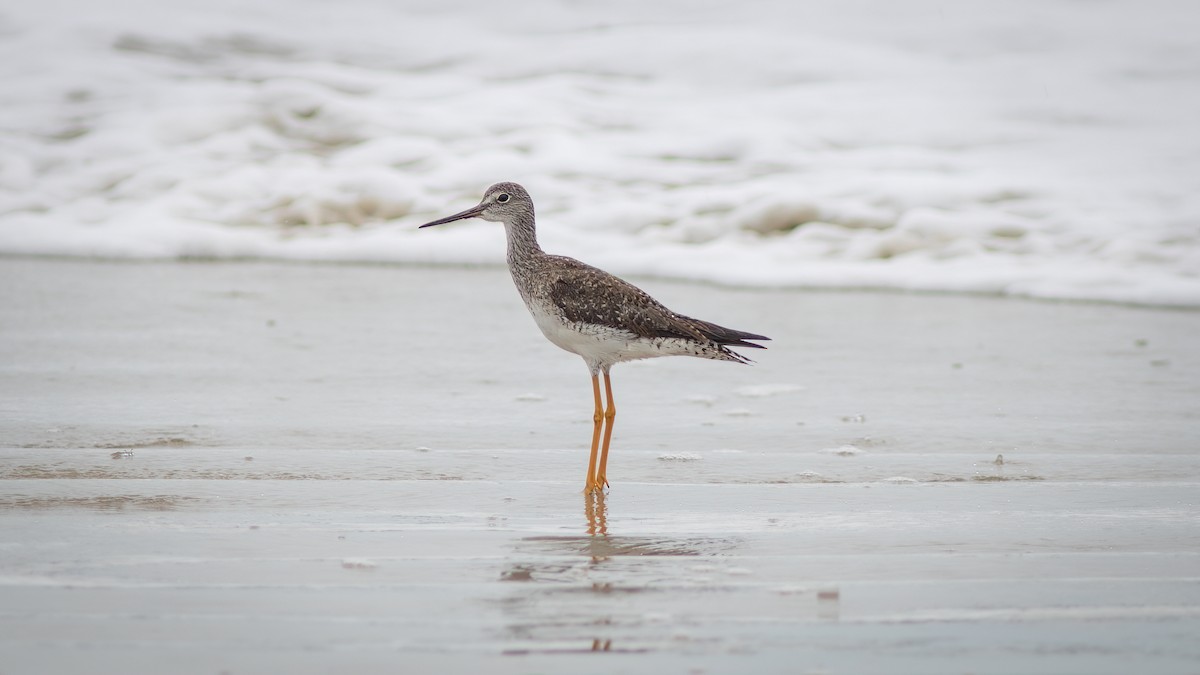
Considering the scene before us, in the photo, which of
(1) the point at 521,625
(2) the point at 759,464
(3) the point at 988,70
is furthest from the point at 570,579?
(3) the point at 988,70

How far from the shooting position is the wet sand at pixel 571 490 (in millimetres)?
3484

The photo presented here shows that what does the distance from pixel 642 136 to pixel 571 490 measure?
959 cm

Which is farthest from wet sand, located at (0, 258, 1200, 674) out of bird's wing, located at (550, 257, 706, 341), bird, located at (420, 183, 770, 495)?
bird's wing, located at (550, 257, 706, 341)

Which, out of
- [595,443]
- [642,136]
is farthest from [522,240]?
[642,136]

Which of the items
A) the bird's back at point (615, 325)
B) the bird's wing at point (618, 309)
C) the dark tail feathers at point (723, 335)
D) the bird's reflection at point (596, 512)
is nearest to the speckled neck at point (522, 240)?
the bird's back at point (615, 325)

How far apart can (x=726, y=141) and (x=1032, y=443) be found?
8598 millimetres

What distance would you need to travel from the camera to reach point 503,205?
709 centimetres

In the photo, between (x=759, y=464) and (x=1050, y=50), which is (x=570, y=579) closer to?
(x=759, y=464)

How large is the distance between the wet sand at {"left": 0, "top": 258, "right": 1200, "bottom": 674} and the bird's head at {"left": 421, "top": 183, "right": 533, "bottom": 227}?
879 millimetres

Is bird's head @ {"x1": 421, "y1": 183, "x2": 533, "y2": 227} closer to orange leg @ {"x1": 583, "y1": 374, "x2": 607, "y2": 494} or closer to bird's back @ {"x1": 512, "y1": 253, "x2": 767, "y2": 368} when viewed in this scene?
bird's back @ {"x1": 512, "y1": 253, "x2": 767, "y2": 368}

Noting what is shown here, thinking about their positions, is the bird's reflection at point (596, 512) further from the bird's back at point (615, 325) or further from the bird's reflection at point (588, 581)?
the bird's back at point (615, 325)

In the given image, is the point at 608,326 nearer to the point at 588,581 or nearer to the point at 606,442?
the point at 606,442

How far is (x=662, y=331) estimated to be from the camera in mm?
6125

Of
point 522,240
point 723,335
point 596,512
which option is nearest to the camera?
point 596,512
